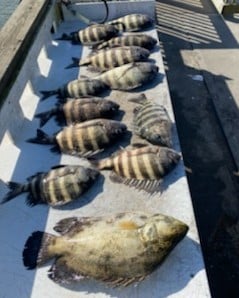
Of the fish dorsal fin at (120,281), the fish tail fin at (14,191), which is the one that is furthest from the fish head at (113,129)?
the fish dorsal fin at (120,281)

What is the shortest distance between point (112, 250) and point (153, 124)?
5.08ft

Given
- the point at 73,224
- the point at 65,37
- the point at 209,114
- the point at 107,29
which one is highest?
the point at 107,29

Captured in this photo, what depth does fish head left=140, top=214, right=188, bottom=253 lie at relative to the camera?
8.93ft

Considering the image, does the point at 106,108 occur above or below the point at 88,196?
above

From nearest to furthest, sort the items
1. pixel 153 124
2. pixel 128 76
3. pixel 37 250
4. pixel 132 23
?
pixel 37 250 → pixel 153 124 → pixel 128 76 → pixel 132 23

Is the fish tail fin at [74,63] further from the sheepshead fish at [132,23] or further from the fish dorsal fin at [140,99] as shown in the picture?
the fish dorsal fin at [140,99]

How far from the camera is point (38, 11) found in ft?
17.9

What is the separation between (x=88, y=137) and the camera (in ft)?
12.3

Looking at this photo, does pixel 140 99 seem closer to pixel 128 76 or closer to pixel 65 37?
pixel 128 76

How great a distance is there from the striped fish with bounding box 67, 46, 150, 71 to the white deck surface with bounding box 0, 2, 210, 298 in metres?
0.48

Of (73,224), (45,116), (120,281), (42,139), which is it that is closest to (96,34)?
(45,116)

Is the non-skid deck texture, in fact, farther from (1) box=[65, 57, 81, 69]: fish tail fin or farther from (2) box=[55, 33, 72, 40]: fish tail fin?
(2) box=[55, 33, 72, 40]: fish tail fin

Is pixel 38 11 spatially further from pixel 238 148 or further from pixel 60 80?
pixel 238 148

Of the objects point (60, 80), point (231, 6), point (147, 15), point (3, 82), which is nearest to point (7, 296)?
point (3, 82)
